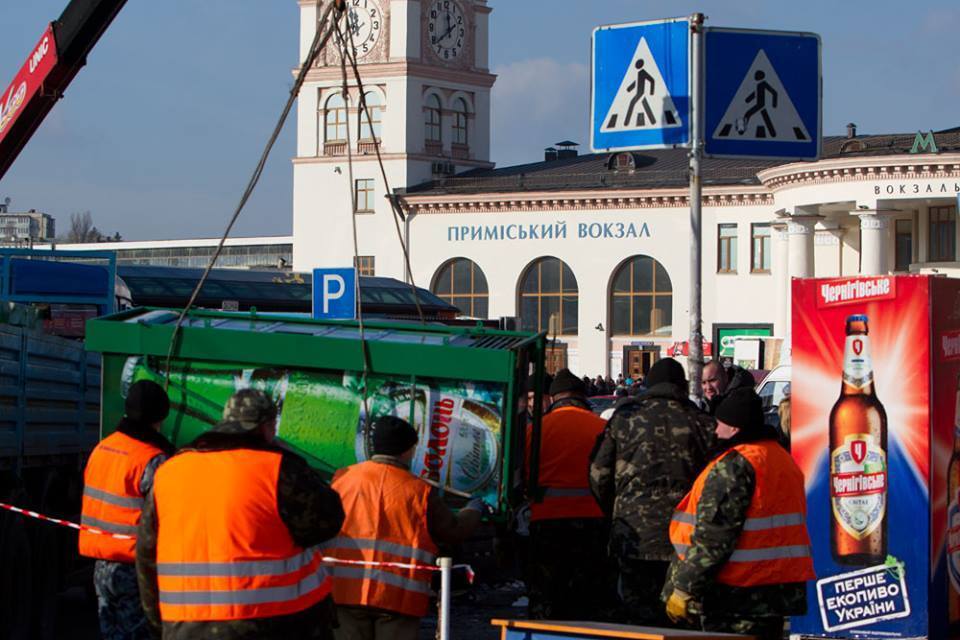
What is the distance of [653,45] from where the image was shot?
10523 millimetres

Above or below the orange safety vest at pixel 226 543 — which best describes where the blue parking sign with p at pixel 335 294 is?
above

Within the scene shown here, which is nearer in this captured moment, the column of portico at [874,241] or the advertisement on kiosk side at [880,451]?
the advertisement on kiosk side at [880,451]

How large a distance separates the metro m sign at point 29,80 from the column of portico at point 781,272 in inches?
1757

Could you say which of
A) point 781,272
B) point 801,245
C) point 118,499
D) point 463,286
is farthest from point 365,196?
point 118,499

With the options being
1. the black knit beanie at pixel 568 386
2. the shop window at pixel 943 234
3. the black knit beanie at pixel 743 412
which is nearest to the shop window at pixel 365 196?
the shop window at pixel 943 234

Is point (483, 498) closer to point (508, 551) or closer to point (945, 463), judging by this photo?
point (508, 551)

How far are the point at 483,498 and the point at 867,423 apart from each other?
102 inches

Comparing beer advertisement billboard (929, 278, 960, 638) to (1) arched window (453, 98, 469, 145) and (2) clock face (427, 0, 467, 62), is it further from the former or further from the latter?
(1) arched window (453, 98, 469, 145)

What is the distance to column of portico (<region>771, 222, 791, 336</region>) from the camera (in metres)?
58.6

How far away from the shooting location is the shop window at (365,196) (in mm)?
68500

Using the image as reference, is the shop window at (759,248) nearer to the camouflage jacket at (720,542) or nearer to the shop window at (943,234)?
the shop window at (943,234)

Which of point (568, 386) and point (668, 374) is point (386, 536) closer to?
point (668, 374)

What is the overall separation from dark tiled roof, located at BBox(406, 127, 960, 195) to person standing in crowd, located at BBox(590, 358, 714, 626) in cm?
4779

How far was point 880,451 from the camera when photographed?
32.9 ft
